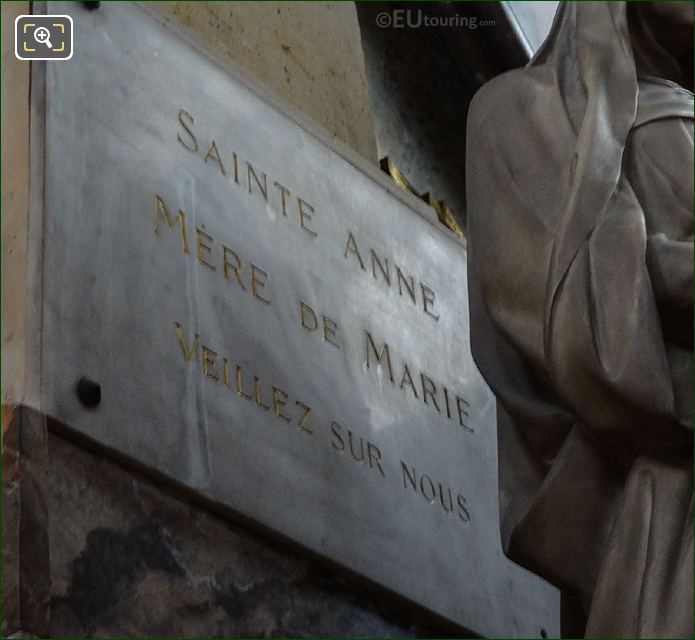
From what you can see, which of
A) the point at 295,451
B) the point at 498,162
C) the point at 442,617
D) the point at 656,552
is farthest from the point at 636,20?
the point at 442,617

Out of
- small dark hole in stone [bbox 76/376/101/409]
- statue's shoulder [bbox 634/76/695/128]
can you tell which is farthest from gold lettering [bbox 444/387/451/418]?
statue's shoulder [bbox 634/76/695/128]

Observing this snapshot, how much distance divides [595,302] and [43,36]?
151 cm

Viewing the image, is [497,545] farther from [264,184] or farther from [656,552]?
[656,552]

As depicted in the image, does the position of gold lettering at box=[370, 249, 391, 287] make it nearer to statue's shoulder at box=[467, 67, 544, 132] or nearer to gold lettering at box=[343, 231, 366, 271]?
gold lettering at box=[343, 231, 366, 271]

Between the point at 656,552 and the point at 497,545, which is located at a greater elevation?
the point at 656,552

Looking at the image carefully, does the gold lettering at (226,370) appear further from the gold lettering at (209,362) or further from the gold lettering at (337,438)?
the gold lettering at (337,438)

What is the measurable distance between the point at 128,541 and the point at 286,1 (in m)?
1.95

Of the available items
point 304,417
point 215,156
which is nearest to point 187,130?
point 215,156

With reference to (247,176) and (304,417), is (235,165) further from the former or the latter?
(304,417)

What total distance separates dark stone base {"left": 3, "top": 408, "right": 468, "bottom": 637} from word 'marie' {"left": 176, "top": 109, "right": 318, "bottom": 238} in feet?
2.72

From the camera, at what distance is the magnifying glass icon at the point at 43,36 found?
11.8 feet

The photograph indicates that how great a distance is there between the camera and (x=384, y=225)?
4.30 m

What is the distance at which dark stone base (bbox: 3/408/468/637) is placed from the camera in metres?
2.99

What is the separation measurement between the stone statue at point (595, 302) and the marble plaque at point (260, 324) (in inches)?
29.7
